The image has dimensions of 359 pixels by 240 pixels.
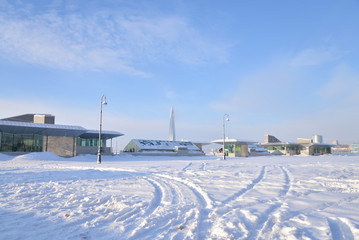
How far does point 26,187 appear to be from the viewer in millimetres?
9523

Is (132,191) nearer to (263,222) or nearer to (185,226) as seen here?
(185,226)

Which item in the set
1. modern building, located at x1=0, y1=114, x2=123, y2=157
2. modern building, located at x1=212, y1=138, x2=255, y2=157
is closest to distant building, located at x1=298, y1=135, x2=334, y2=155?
modern building, located at x1=212, y1=138, x2=255, y2=157

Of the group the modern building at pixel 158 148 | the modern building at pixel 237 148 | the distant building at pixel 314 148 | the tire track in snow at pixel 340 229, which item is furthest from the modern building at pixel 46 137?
the distant building at pixel 314 148

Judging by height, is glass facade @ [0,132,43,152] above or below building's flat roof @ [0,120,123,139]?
below

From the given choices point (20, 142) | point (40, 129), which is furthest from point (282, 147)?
point (20, 142)

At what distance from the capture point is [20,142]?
36906mm

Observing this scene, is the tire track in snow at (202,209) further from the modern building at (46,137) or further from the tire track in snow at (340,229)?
the modern building at (46,137)

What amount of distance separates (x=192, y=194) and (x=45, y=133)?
35.9 m

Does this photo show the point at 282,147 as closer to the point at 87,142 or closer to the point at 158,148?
the point at 158,148

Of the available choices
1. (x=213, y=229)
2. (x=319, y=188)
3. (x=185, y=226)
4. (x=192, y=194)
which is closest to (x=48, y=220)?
(x=185, y=226)

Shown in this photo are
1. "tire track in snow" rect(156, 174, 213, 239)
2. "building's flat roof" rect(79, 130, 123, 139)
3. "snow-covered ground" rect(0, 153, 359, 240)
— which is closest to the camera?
"snow-covered ground" rect(0, 153, 359, 240)

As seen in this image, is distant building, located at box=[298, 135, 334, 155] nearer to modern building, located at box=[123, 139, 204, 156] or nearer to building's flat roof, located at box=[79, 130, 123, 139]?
modern building, located at box=[123, 139, 204, 156]

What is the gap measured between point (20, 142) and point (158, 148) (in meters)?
24.6

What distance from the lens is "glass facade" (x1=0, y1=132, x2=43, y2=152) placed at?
35.5 m
